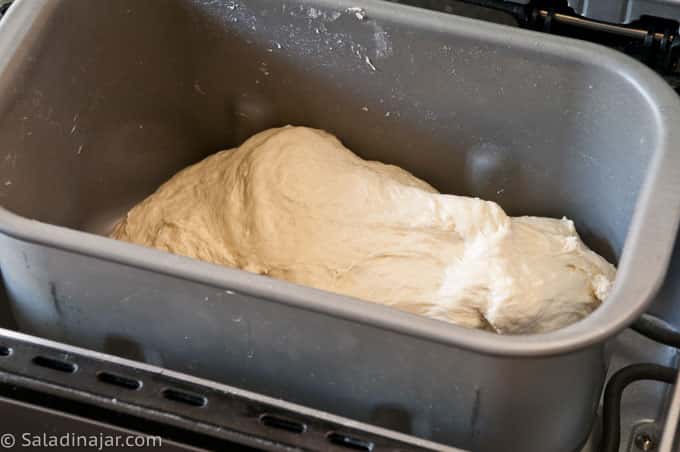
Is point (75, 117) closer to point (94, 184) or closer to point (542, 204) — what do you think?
point (94, 184)

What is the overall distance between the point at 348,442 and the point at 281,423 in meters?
0.06

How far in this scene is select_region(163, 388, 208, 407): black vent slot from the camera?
2.42 ft

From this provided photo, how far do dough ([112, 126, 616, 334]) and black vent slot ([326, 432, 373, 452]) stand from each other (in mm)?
158

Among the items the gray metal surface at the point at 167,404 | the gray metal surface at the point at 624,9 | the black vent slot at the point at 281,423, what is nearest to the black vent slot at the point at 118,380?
the gray metal surface at the point at 167,404

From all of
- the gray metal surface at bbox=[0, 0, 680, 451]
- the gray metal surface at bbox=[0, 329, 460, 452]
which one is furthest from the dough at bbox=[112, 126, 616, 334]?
the gray metal surface at bbox=[0, 329, 460, 452]

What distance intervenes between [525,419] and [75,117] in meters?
0.53

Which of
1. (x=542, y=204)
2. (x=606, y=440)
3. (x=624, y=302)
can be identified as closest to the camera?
(x=624, y=302)

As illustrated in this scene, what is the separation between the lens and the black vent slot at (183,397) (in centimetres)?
74

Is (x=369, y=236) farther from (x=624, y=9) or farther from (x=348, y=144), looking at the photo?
(x=624, y=9)

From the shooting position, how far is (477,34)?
87 centimetres

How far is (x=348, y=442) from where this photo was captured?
713mm

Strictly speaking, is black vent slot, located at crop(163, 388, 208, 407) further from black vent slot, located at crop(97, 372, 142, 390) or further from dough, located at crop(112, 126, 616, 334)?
dough, located at crop(112, 126, 616, 334)

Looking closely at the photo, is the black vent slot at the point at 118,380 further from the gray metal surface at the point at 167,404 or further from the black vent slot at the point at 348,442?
the black vent slot at the point at 348,442

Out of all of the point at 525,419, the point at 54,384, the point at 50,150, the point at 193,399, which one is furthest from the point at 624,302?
the point at 50,150
